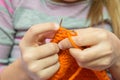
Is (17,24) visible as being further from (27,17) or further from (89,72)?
(89,72)

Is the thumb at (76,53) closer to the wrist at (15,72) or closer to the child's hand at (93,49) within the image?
the child's hand at (93,49)

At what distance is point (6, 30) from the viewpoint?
35.8 inches

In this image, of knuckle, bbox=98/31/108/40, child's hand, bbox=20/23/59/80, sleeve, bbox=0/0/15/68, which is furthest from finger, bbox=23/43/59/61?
sleeve, bbox=0/0/15/68

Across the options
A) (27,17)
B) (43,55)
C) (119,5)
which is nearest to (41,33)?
(43,55)

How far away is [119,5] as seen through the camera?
0.94m

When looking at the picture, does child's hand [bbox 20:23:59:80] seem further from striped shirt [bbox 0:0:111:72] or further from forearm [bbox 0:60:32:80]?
striped shirt [bbox 0:0:111:72]

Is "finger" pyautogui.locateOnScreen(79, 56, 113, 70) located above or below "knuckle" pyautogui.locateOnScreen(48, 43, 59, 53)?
below

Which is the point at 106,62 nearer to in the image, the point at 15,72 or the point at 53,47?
the point at 53,47

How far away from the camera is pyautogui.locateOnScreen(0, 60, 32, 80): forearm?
0.78 metres

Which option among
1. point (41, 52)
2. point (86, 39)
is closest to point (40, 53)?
point (41, 52)

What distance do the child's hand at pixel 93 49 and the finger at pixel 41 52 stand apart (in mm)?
24

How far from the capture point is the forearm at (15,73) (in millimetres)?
784

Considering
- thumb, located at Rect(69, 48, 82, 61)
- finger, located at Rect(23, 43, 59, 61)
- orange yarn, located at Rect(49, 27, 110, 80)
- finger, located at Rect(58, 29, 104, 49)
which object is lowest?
orange yarn, located at Rect(49, 27, 110, 80)

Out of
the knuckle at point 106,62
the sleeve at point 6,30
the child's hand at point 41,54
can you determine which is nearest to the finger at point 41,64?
the child's hand at point 41,54
